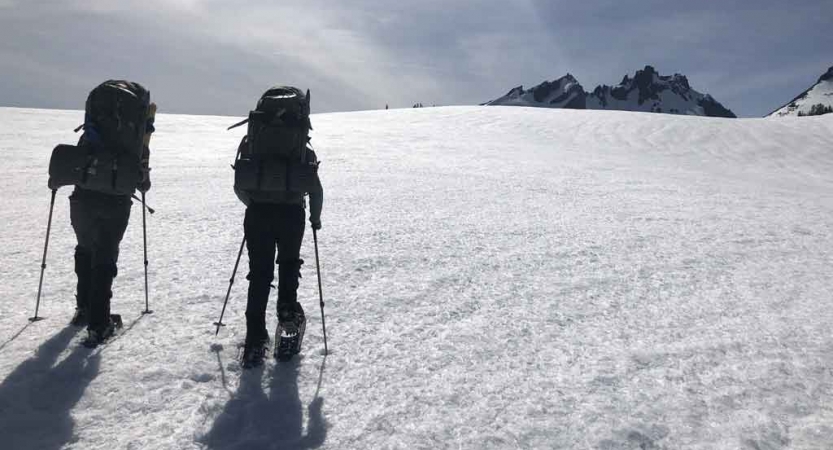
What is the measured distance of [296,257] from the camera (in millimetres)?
4457

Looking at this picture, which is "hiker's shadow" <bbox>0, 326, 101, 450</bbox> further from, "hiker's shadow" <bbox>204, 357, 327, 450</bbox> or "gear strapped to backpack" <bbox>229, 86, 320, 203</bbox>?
"gear strapped to backpack" <bbox>229, 86, 320, 203</bbox>

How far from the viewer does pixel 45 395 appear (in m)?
3.78

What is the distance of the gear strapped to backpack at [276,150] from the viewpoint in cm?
410

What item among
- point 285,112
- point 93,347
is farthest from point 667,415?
point 93,347

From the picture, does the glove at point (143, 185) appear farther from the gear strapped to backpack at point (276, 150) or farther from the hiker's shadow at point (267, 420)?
the hiker's shadow at point (267, 420)

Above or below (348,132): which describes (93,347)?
below

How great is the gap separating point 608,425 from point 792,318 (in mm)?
3670

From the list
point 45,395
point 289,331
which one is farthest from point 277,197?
point 45,395

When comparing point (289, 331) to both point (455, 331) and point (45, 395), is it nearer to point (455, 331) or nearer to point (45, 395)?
point (455, 331)

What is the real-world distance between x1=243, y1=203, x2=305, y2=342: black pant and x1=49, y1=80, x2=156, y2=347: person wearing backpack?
4.14ft

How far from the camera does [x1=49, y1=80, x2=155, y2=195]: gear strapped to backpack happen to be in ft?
14.1

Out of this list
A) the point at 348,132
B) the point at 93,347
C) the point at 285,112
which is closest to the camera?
the point at 285,112

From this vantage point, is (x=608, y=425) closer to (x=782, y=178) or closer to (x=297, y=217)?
(x=297, y=217)

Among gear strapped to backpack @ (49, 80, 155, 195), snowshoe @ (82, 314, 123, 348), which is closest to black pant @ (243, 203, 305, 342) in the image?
gear strapped to backpack @ (49, 80, 155, 195)
